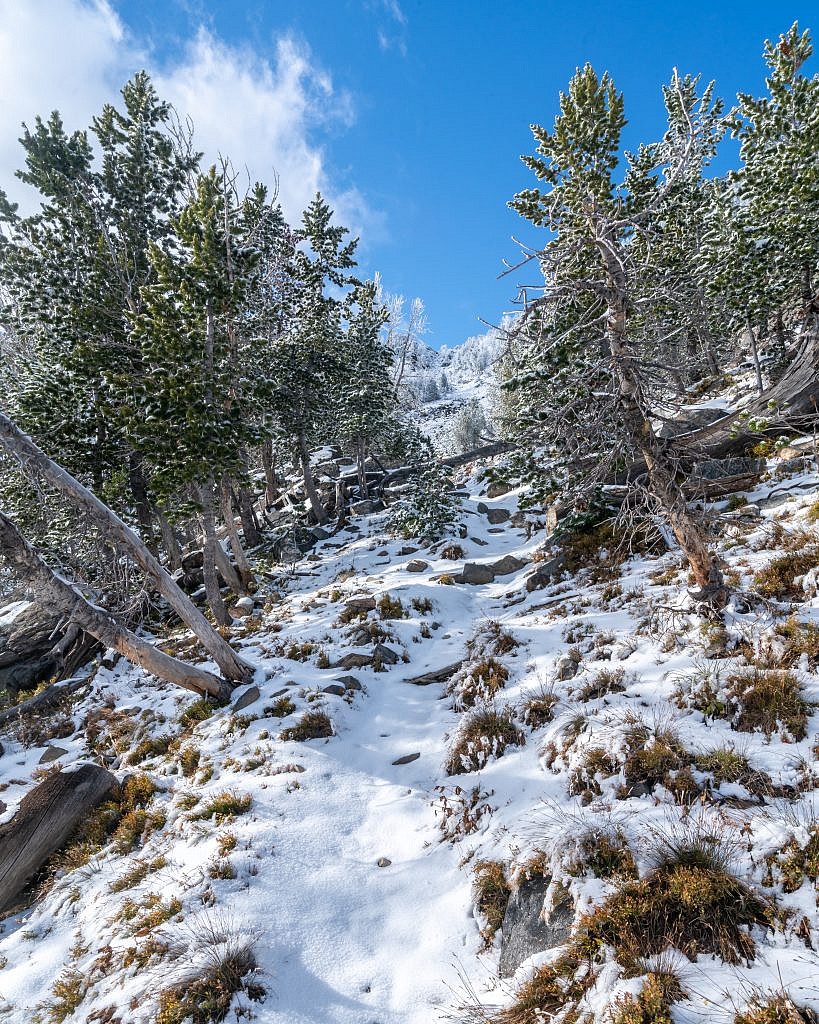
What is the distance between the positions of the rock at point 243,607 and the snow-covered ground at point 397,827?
5.41 metres

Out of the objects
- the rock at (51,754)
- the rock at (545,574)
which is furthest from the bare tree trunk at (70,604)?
the rock at (545,574)

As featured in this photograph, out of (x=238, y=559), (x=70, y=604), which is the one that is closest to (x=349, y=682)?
(x=70, y=604)

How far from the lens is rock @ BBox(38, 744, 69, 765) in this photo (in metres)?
9.36

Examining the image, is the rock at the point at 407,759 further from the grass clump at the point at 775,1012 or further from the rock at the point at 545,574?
the rock at the point at 545,574

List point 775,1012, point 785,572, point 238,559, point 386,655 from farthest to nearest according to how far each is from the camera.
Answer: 1. point 238,559
2. point 386,655
3. point 785,572
4. point 775,1012

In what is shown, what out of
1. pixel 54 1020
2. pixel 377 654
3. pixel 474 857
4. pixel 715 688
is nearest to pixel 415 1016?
pixel 474 857

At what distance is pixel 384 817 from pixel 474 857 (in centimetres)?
157

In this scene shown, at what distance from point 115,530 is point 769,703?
10113 mm

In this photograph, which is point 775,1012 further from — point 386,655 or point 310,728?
point 386,655

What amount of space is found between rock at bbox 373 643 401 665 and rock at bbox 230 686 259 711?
2630 millimetres

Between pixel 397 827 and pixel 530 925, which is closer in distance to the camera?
pixel 530 925

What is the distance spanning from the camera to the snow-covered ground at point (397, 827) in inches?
159

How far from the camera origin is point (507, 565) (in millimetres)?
14227

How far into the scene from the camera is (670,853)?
156 inches
